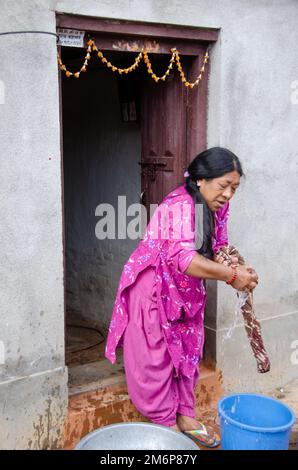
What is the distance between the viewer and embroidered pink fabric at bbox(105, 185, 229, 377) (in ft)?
10.9

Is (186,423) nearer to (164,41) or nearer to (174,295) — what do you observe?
(174,295)

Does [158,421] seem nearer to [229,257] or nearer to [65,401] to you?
[65,401]

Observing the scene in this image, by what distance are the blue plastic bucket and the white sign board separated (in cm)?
232

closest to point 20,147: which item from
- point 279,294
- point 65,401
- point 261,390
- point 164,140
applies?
point 164,140

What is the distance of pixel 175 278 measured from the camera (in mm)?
3615

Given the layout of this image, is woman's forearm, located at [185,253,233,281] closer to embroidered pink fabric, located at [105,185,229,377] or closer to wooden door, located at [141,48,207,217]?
embroidered pink fabric, located at [105,185,229,377]

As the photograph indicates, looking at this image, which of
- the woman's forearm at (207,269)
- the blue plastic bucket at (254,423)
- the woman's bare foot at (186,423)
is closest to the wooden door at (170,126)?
the woman's forearm at (207,269)

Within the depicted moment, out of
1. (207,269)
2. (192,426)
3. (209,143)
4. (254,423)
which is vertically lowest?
(192,426)

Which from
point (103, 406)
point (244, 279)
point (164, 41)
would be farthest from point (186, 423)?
point (164, 41)

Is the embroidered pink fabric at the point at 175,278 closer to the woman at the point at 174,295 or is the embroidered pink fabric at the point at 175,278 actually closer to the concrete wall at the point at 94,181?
the woman at the point at 174,295

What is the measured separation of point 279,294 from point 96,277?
194 cm

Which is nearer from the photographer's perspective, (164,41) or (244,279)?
(244,279)

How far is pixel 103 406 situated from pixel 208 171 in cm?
178

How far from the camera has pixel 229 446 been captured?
2928 mm
